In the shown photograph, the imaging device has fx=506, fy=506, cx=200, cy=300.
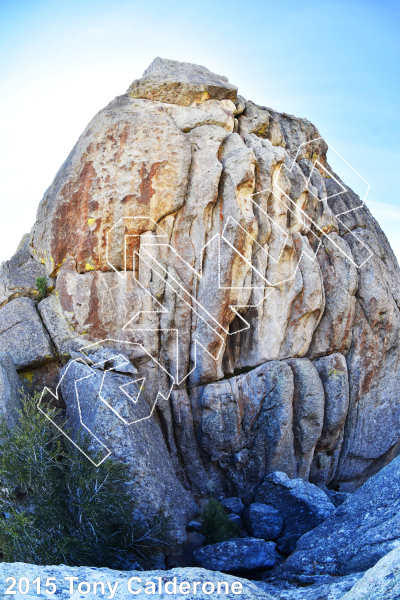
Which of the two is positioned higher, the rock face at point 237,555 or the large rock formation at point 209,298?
the large rock formation at point 209,298

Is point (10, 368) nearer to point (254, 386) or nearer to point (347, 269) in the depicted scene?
point (254, 386)

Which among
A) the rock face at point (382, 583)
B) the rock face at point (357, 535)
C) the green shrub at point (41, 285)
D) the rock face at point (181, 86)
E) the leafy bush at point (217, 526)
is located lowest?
the leafy bush at point (217, 526)

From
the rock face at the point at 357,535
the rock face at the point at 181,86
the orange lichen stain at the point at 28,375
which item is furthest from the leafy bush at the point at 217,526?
the rock face at the point at 181,86

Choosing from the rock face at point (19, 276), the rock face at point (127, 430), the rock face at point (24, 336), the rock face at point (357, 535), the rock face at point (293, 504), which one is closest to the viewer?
the rock face at point (357, 535)

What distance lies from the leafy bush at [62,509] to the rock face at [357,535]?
177 inches

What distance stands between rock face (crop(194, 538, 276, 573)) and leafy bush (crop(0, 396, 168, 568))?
1.52 meters

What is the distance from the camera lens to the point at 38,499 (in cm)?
1415

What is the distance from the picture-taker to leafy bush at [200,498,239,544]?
1733cm

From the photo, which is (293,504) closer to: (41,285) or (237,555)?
(237,555)

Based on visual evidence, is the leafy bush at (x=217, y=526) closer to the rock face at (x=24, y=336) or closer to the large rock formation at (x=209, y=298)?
the large rock formation at (x=209, y=298)

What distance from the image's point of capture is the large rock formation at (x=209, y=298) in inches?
852

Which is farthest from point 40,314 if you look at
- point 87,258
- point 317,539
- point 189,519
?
point 317,539

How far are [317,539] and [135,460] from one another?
6.14 metres

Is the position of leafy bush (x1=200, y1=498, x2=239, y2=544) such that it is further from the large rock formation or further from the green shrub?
the green shrub
